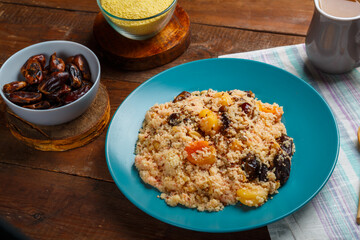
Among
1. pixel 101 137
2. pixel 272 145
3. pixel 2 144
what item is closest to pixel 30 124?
pixel 2 144

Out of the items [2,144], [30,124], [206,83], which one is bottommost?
[2,144]

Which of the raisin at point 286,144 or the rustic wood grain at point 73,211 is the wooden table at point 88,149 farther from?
the raisin at point 286,144

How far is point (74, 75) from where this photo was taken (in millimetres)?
1634

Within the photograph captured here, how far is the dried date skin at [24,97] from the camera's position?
60.7 inches

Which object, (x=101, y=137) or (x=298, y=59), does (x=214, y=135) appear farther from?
(x=298, y=59)

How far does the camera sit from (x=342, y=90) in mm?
1752

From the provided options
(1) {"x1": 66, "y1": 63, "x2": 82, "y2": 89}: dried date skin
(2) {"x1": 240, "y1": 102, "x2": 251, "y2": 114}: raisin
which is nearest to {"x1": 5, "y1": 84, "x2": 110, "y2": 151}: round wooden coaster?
(1) {"x1": 66, "y1": 63, "x2": 82, "y2": 89}: dried date skin

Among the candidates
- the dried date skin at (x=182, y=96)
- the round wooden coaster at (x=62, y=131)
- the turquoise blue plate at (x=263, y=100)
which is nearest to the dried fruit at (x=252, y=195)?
the turquoise blue plate at (x=263, y=100)

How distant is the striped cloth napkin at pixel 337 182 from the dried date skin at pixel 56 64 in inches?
40.9

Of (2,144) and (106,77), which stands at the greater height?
(106,77)

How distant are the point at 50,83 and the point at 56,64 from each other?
0.45 ft

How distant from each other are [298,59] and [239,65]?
0.38 m

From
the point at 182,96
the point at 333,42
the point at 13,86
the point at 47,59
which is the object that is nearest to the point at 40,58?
the point at 47,59

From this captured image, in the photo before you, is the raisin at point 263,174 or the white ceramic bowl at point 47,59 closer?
the raisin at point 263,174
